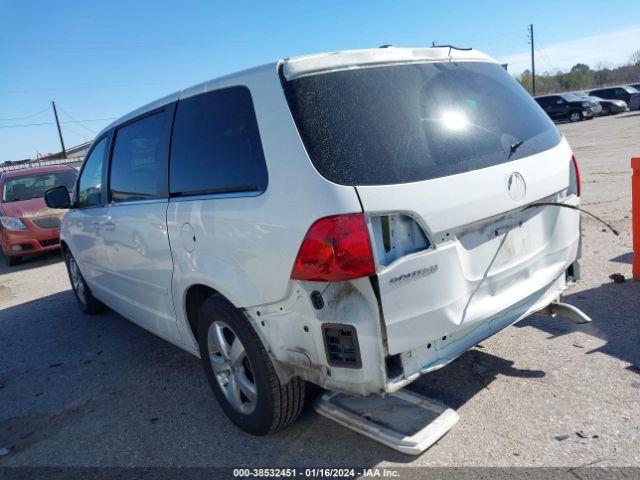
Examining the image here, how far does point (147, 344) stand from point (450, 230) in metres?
3.35

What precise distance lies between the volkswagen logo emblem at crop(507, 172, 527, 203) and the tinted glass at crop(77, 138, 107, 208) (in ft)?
11.1

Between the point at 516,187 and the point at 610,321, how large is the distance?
1.96 m

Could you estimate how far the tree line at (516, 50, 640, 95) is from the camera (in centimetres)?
7012

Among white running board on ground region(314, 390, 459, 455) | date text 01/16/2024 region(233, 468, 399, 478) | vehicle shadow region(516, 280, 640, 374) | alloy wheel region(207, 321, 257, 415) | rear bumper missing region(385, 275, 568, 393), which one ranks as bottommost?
vehicle shadow region(516, 280, 640, 374)

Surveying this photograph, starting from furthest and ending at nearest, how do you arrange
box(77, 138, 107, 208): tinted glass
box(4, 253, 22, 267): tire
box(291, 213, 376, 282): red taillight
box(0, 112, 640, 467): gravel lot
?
1. box(4, 253, 22, 267): tire
2. box(77, 138, 107, 208): tinted glass
3. box(0, 112, 640, 467): gravel lot
4. box(291, 213, 376, 282): red taillight

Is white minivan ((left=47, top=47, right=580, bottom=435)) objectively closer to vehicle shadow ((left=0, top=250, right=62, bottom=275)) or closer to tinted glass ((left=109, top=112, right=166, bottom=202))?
tinted glass ((left=109, top=112, right=166, bottom=202))

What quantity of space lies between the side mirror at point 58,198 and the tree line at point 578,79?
6975cm

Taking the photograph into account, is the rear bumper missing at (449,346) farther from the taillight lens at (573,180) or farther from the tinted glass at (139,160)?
the tinted glass at (139,160)

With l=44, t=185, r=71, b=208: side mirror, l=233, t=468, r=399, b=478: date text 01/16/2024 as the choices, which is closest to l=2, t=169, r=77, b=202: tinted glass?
l=44, t=185, r=71, b=208: side mirror

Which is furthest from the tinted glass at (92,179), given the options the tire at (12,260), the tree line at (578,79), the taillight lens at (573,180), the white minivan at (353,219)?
the tree line at (578,79)

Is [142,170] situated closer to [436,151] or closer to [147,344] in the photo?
[147,344]

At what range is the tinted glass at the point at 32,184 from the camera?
1052 cm

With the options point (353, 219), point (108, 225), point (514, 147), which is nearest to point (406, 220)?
point (353, 219)

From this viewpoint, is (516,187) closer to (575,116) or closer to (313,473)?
(313,473)
